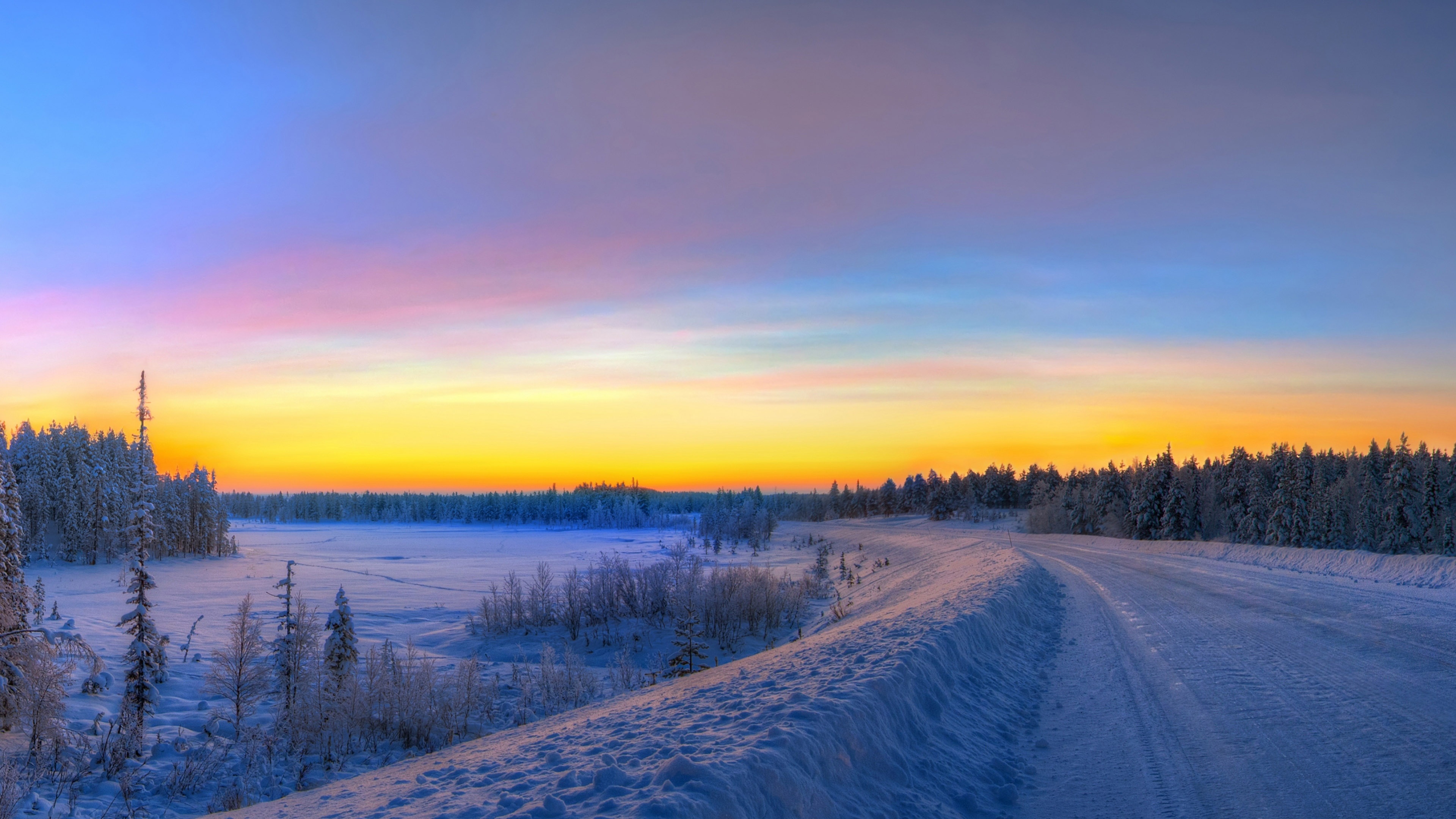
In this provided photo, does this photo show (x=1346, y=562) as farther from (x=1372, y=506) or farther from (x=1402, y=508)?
(x=1372, y=506)

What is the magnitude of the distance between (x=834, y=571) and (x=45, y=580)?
2465 inches

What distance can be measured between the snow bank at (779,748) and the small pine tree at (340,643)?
12499mm

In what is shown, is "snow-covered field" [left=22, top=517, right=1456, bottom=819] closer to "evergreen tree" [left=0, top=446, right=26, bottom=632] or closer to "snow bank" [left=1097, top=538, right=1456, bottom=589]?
"snow bank" [left=1097, top=538, right=1456, bottom=589]

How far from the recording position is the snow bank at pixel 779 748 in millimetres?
6008

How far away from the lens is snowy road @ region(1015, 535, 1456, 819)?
6.57 meters

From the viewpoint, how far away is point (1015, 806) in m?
6.84

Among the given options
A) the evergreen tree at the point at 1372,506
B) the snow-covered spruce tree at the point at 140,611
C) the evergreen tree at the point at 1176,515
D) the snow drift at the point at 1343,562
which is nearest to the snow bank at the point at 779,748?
the snow-covered spruce tree at the point at 140,611

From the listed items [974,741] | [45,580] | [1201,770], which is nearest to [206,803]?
[974,741]

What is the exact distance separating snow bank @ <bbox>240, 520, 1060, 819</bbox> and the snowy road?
0.75 m

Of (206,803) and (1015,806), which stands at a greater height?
(1015,806)

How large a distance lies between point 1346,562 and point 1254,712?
25.7 metres

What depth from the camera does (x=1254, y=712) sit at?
894 centimetres

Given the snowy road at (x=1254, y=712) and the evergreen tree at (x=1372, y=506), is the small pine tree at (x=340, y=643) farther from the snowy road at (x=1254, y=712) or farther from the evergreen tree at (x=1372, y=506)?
the evergreen tree at (x=1372, y=506)

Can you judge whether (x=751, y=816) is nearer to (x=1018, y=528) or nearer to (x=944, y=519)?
(x=1018, y=528)
